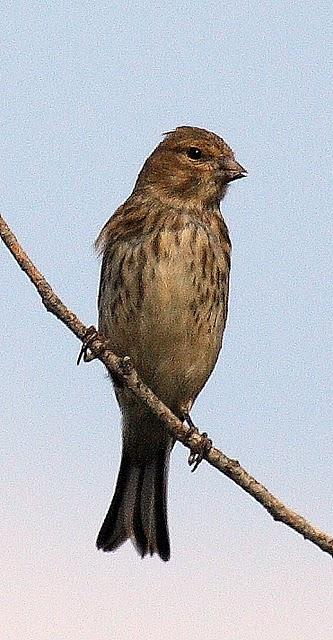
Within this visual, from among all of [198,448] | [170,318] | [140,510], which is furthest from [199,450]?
[140,510]

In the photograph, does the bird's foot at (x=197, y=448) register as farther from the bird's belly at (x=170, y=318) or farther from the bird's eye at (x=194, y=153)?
the bird's eye at (x=194, y=153)

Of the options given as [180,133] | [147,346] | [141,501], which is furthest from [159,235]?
[141,501]

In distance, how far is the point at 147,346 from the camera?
6.65 meters

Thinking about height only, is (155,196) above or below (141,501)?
above

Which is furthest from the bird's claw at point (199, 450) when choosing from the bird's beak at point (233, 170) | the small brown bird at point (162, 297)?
the bird's beak at point (233, 170)

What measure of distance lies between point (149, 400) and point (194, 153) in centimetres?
270

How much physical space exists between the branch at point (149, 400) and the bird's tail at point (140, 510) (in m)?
1.91

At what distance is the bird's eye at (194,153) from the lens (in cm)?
744

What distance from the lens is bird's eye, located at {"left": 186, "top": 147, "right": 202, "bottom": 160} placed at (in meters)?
7.44

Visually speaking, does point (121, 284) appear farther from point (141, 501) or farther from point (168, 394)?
point (141, 501)

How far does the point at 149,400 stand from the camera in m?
5.12

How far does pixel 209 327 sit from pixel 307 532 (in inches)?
95.4

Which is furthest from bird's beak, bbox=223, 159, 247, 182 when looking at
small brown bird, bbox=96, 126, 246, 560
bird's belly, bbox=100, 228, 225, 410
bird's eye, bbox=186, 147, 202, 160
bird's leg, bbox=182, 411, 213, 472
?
bird's leg, bbox=182, 411, 213, 472

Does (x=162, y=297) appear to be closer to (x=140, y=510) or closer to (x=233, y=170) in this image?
(x=233, y=170)
